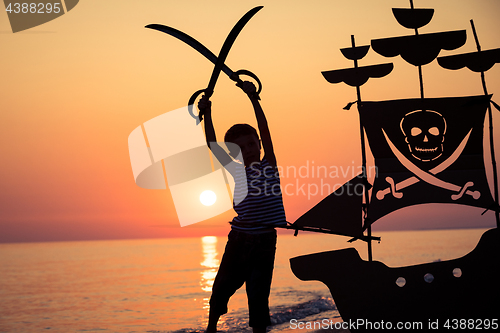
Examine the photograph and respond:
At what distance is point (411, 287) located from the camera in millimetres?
4465

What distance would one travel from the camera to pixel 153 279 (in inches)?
885

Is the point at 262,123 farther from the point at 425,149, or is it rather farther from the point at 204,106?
the point at 425,149

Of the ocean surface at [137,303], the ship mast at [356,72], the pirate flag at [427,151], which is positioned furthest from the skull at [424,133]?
the ocean surface at [137,303]

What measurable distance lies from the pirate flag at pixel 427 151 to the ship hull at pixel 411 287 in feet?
2.59

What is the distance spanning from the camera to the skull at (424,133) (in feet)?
17.0

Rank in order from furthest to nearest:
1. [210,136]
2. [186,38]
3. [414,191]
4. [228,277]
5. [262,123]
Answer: [414,191], [186,38], [210,136], [262,123], [228,277]

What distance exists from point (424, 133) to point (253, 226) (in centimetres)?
278

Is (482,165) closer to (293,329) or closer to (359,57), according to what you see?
(359,57)

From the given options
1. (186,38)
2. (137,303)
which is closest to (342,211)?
(186,38)

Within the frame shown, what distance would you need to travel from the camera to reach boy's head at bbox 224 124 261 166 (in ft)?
13.5

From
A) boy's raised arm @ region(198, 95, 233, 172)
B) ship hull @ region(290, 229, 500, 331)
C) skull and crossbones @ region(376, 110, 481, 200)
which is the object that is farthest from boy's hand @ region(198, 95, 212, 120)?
skull and crossbones @ region(376, 110, 481, 200)

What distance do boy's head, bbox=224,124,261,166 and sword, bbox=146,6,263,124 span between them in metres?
0.38

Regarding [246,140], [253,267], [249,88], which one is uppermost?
[249,88]

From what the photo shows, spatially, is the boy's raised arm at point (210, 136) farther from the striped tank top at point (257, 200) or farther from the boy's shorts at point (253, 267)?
the boy's shorts at point (253, 267)
